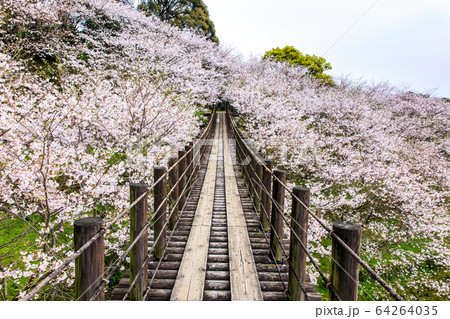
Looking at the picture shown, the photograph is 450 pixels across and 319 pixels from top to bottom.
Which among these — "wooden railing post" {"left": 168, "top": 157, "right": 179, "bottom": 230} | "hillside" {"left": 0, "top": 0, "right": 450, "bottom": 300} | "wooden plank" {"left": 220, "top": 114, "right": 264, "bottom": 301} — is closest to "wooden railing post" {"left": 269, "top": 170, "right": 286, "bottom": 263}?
"wooden plank" {"left": 220, "top": 114, "right": 264, "bottom": 301}

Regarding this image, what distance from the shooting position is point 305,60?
103 feet

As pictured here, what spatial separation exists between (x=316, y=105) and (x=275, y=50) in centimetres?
1668

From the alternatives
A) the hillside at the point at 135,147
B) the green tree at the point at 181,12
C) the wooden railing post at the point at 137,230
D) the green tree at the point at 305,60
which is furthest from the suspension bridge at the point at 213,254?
the green tree at the point at 305,60

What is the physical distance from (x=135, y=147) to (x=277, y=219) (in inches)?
220

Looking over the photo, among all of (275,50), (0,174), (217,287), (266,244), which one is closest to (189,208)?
(266,244)

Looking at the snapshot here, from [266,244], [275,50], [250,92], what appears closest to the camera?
[266,244]

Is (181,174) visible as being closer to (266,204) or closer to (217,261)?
(266,204)

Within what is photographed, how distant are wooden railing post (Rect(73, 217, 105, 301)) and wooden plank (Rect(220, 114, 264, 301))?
1771mm

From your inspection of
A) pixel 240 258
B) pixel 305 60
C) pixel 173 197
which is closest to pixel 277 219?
pixel 240 258

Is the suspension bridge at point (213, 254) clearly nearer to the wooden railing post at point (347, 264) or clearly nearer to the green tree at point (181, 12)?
the wooden railing post at point (347, 264)

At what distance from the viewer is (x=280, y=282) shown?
11.1 feet

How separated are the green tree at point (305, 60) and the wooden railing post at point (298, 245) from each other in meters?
30.3

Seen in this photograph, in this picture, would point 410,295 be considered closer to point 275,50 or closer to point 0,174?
point 0,174
